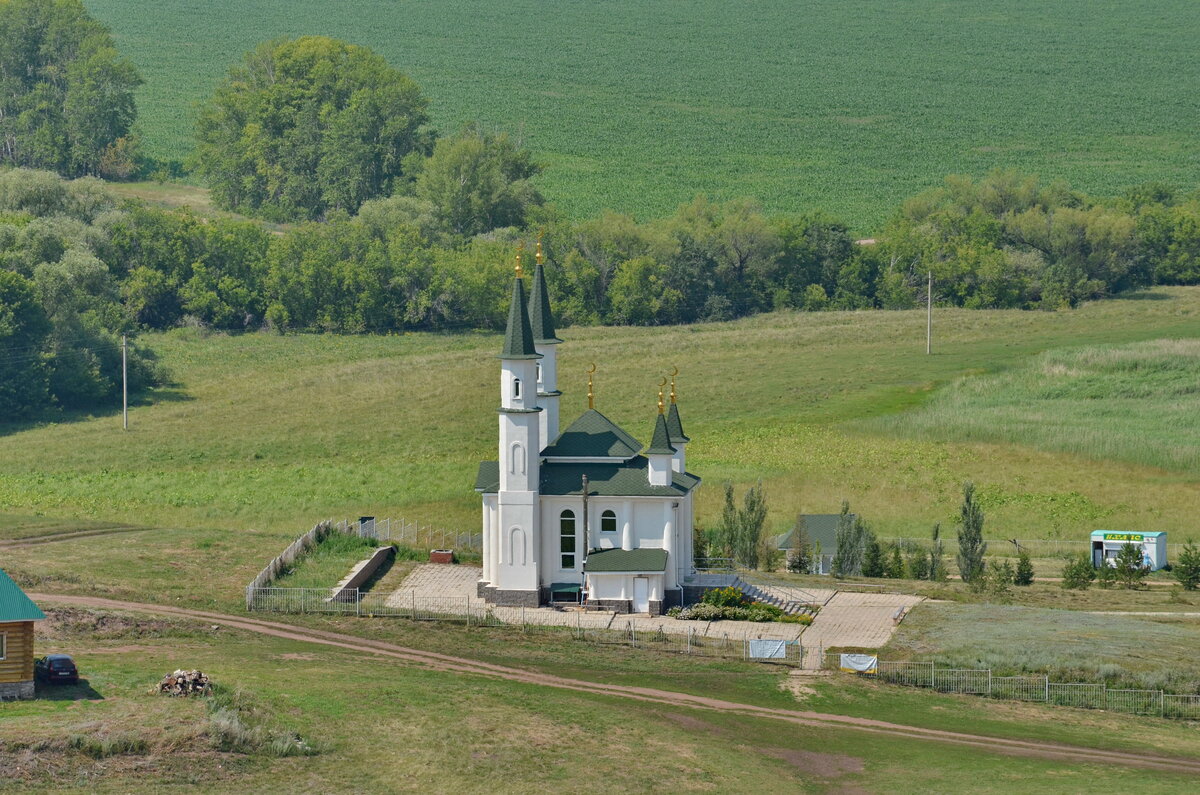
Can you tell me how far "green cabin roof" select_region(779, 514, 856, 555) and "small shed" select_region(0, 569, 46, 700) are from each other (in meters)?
35.3

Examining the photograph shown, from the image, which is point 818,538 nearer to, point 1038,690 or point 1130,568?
point 1130,568

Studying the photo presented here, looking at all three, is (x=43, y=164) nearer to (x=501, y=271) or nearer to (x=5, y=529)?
(x=501, y=271)

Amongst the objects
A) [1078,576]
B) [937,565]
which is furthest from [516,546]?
[1078,576]

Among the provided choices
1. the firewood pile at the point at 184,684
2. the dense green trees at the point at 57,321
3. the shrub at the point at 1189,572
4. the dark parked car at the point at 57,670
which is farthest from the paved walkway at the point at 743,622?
the dense green trees at the point at 57,321

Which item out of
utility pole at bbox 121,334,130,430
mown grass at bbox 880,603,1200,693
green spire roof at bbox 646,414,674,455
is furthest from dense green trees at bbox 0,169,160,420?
mown grass at bbox 880,603,1200,693

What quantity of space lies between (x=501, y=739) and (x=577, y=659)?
1107 cm

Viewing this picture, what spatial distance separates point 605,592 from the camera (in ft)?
203

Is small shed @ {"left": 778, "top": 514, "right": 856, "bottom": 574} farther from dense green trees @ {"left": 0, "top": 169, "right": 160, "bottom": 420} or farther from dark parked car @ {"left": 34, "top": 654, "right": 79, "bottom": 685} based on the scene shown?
dense green trees @ {"left": 0, "top": 169, "right": 160, "bottom": 420}

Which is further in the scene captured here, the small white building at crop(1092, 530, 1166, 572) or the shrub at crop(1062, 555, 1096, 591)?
the small white building at crop(1092, 530, 1166, 572)

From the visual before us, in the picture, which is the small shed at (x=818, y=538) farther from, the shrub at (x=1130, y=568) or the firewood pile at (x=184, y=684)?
the firewood pile at (x=184, y=684)

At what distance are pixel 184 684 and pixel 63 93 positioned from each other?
154 metres

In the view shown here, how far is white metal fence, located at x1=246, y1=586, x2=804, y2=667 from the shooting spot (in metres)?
57.2

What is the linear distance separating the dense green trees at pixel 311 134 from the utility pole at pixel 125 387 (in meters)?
64.9

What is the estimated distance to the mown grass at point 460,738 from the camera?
40656mm
